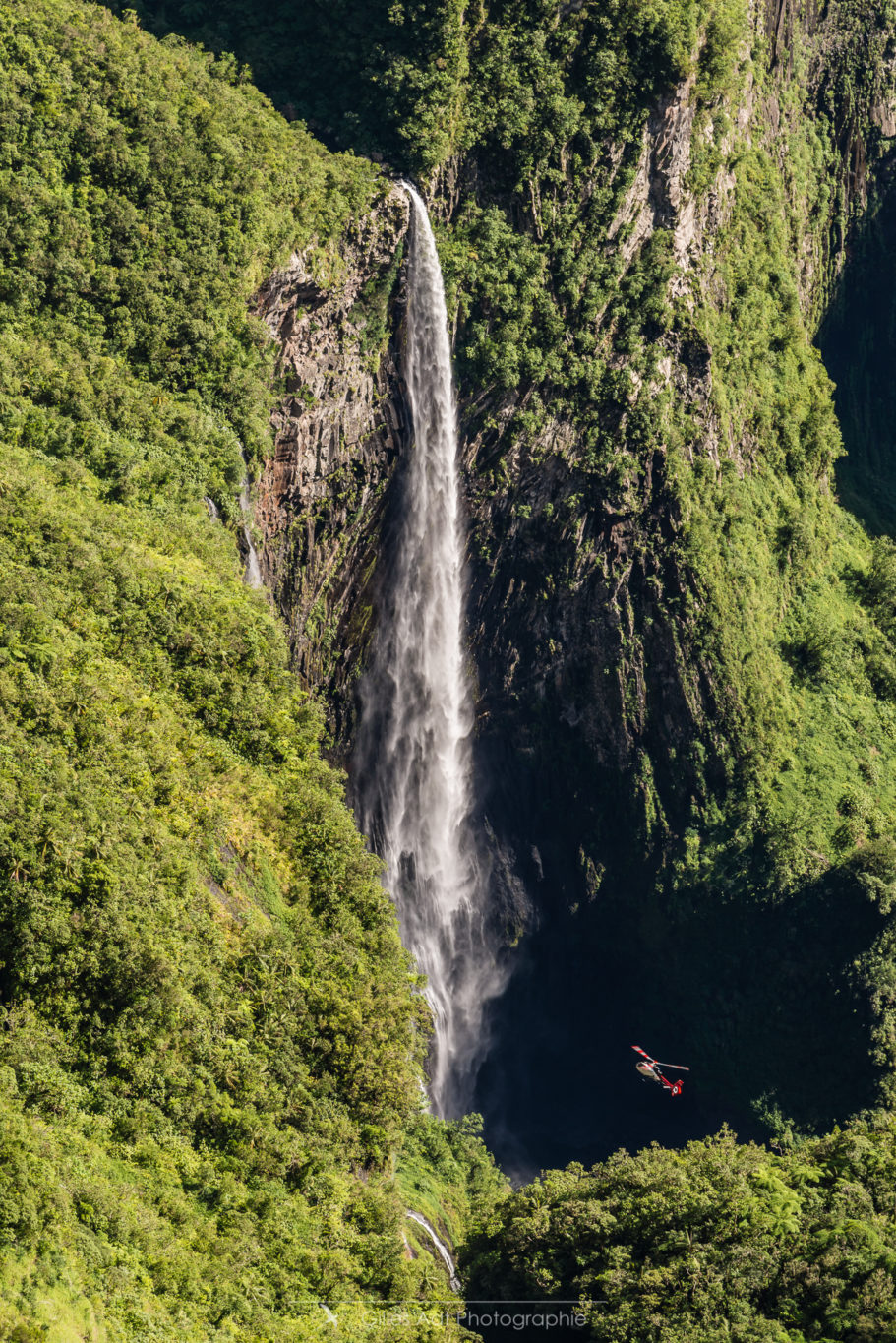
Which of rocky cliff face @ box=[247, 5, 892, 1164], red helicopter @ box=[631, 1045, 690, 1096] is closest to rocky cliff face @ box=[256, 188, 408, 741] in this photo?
rocky cliff face @ box=[247, 5, 892, 1164]

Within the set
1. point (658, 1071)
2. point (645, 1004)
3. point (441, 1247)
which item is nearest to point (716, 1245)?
point (441, 1247)

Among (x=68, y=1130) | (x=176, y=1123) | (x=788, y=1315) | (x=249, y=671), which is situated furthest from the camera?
(x=249, y=671)

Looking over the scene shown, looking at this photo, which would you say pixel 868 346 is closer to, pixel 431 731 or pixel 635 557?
pixel 635 557

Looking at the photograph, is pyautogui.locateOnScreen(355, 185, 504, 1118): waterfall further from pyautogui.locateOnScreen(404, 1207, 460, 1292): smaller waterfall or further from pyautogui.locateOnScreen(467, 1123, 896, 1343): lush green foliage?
pyautogui.locateOnScreen(467, 1123, 896, 1343): lush green foliage

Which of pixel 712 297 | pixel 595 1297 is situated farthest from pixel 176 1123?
pixel 712 297

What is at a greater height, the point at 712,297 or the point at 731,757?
the point at 712,297

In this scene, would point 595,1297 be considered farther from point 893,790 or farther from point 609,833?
point 893,790

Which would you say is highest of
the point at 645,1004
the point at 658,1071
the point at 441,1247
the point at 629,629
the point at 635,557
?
the point at 635,557
